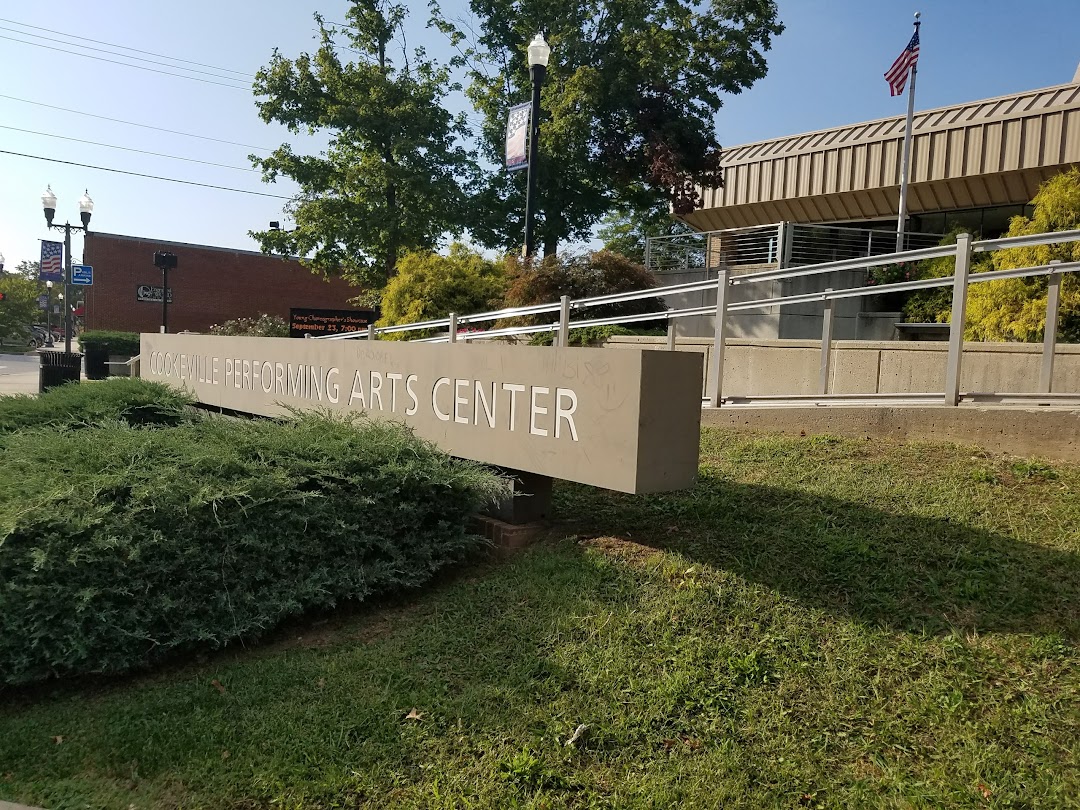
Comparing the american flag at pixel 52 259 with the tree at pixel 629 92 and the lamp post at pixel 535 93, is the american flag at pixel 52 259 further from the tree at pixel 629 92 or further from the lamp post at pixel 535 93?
the lamp post at pixel 535 93

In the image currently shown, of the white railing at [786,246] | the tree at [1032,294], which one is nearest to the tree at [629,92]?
the white railing at [786,246]

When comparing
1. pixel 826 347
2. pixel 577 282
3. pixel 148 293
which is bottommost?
pixel 826 347

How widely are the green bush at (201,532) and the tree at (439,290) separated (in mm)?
9272

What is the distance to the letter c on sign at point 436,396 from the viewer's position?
5.20 meters

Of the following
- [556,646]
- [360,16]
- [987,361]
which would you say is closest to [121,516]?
[556,646]

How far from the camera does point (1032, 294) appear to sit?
916cm

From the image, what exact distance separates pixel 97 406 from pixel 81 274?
28.7 m

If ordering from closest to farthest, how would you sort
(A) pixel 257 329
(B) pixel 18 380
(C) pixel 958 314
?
(C) pixel 958 314 < (B) pixel 18 380 < (A) pixel 257 329

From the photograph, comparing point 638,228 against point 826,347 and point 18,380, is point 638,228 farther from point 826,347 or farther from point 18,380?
point 826,347

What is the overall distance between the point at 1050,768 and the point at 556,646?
187cm

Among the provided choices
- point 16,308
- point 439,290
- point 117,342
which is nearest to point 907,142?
point 439,290

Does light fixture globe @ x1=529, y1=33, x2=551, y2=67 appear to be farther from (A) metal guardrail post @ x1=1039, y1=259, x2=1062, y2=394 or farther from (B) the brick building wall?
(B) the brick building wall

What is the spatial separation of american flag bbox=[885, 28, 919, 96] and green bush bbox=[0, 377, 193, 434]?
576 inches

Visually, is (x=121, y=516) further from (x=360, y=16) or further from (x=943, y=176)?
(x=360, y=16)
